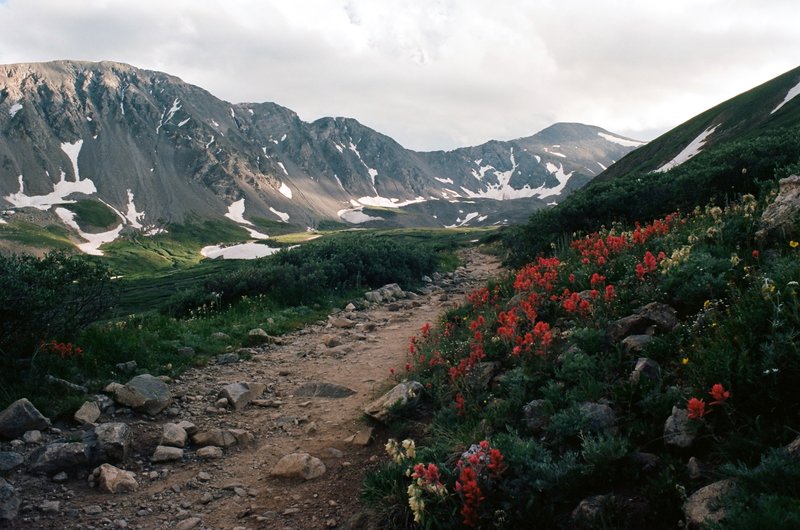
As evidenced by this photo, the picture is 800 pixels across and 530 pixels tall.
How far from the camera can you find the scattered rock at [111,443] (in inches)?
234

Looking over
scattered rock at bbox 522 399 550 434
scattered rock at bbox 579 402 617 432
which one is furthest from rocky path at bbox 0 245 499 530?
scattered rock at bbox 579 402 617 432

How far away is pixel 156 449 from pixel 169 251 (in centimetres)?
15988

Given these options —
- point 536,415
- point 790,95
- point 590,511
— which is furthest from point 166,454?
point 790,95

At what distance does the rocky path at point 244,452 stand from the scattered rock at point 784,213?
584 cm

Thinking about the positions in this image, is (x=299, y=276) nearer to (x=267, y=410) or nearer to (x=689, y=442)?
(x=267, y=410)

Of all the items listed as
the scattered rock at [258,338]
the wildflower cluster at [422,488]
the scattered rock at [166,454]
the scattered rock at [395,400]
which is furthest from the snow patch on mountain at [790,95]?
the scattered rock at [166,454]

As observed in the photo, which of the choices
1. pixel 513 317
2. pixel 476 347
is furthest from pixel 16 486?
pixel 513 317

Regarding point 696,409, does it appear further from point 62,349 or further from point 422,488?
point 62,349

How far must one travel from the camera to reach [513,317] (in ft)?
24.1

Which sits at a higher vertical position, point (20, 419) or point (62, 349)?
point (62, 349)

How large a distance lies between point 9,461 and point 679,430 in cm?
675

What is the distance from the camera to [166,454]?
6.24 meters

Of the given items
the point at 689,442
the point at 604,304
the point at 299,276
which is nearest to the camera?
the point at 689,442

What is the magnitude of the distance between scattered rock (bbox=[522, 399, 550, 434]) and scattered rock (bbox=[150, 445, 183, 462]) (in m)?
4.30
